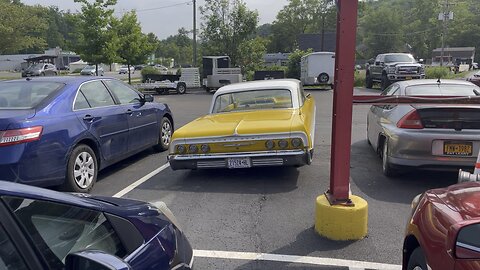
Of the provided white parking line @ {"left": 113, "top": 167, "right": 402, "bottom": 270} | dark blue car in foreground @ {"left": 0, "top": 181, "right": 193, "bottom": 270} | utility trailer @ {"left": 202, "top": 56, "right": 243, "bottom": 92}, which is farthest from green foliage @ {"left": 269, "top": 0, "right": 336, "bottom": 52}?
dark blue car in foreground @ {"left": 0, "top": 181, "right": 193, "bottom": 270}

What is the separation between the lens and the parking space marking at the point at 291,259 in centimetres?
357

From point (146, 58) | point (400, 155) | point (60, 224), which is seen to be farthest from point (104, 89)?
point (146, 58)

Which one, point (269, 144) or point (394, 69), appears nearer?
point (269, 144)

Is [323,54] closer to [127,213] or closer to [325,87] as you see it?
[325,87]

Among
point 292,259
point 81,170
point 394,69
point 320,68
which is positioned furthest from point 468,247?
point 320,68

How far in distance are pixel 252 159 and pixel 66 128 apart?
2.39 m

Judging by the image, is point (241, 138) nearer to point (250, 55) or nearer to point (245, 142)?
point (245, 142)

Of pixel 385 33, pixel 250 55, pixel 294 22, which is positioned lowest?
pixel 250 55

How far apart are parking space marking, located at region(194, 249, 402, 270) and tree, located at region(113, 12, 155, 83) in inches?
950

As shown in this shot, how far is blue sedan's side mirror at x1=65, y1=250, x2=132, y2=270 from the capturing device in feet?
5.11

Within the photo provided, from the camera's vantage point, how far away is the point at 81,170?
555 centimetres

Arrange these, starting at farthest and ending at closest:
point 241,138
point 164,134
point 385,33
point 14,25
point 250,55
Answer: point 385,33 → point 14,25 → point 250,55 → point 164,134 → point 241,138

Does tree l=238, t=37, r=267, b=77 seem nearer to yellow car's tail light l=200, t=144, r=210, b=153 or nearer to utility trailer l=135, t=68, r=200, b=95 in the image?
utility trailer l=135, t=68, r=200, b=95

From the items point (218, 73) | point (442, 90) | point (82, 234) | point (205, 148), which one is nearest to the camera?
point (82, 234)
